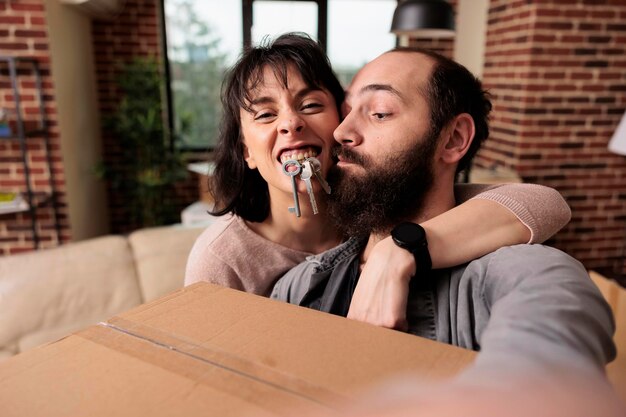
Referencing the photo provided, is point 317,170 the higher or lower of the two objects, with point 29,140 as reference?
higher

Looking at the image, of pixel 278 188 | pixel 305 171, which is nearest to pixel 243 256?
pixel 278 188

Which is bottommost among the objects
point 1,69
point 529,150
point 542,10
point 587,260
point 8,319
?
point 587,260

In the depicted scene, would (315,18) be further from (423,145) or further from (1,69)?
(423,145)

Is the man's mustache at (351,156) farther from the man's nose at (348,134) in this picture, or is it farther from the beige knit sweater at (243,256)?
the beige knit sweater at (243,256)

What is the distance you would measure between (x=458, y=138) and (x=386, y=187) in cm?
24

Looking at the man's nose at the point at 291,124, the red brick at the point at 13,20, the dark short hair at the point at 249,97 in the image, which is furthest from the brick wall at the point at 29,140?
the man's nose at the point at 291,124

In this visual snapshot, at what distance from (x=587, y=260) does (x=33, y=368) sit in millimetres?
3747

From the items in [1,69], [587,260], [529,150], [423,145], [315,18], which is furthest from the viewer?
[315,18]

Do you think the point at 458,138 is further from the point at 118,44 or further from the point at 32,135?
the point at 118,44

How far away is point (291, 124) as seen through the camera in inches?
45.6

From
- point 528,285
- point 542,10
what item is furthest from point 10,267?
point 542,10

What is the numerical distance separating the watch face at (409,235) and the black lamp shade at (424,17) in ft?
6.37

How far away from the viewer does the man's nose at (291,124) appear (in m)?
1.16

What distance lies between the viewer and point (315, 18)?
441cm
